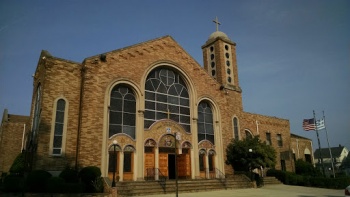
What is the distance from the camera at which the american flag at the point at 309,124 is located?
102 feet

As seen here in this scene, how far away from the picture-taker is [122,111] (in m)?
21.4

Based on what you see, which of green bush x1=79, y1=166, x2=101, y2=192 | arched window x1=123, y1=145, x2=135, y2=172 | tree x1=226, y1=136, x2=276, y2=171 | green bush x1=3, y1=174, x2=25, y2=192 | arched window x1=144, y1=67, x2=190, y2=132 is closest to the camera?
green bush x1=3, y1=174, x2=25, y2=192

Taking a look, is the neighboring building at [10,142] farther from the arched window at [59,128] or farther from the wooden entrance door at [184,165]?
the wooden entrance door at [184,165]

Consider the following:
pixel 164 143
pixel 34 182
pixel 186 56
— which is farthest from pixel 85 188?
pixel 186 56

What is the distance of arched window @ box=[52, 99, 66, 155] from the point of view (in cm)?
1809

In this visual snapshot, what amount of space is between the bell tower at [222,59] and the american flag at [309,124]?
328 inches

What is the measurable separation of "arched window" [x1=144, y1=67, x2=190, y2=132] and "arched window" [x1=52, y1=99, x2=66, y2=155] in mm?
6248

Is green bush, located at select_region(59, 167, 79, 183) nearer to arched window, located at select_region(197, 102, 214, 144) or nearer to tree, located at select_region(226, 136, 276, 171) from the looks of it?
arched window, located at select_region(197, 102, 214, 144)

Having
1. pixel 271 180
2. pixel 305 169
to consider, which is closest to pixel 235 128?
pixel 271 180

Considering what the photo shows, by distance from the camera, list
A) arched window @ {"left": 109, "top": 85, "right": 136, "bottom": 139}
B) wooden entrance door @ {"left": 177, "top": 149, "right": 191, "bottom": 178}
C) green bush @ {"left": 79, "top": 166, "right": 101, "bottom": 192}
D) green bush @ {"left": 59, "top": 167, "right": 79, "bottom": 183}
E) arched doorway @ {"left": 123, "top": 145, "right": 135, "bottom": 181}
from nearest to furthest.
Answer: green bush @ {"left": 59, "top": 167, "right": 79, "bottom": 183}, green bush @ {"left": 79, "top": 166, "right": 101, "bottom": 192}, arched doorway @ {"left": 123, "top": 145, "right": 135, "bottom": 181}, arched window @ {"left": 109, "top": 85, "right": 136, "bottom": 139}, wooden entrance door @ {"left": 177, "top": 149, "right": 191, "bottom": 178}

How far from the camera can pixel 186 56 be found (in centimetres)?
2655

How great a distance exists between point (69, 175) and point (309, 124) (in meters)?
25.6

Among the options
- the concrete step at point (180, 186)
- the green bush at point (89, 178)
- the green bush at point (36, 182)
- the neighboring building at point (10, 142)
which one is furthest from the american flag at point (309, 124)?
the neighboring building at point (10, 142)

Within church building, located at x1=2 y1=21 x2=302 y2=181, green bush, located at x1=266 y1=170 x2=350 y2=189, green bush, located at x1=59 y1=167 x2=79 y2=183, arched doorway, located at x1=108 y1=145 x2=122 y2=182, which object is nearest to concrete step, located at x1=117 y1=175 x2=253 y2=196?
church building, located at x1=2 y1=21 x2=302 y2=181
